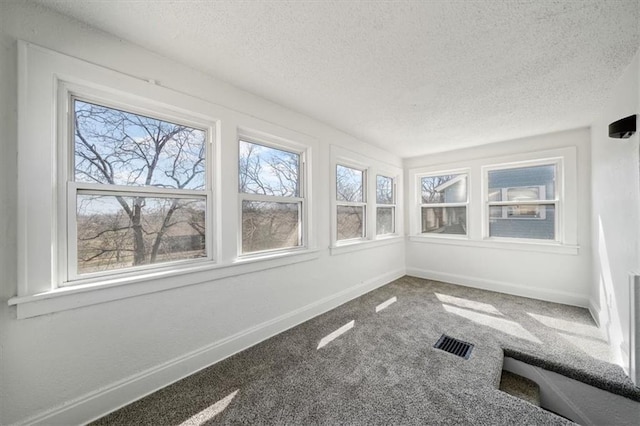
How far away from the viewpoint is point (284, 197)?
267 cm

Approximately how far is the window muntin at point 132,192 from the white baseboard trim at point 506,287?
13.2 ft

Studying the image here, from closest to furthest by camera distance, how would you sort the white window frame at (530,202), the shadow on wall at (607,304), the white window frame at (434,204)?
the shadow on wall at (607,304) < the white window frame at (530,202) < the white window frame at (434,204)

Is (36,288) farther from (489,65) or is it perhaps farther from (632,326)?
(632,326)

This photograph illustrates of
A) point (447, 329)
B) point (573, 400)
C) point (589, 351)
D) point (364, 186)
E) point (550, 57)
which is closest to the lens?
point (550, 57)

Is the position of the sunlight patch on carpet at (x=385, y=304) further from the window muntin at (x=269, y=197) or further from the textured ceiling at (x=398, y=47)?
the textured ceiling at (x=398, y=47)

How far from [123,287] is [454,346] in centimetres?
279

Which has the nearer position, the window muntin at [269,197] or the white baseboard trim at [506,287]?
the window muntin at [269,197]

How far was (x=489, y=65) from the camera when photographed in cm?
183

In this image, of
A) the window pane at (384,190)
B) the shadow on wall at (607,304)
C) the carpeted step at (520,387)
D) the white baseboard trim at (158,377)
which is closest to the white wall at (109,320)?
the white baseboard trim at (158,377)

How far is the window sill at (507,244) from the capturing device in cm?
329

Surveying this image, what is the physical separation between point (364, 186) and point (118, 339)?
342 centimetres

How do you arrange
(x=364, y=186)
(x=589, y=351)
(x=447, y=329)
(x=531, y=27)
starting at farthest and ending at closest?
(x=364, y=186), (x=447, y=329), (x=589, y=351), (x=531, y=27)

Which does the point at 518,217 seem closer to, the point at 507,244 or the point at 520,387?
the point at 507,244

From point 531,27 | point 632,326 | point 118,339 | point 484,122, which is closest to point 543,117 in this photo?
point 484,122
